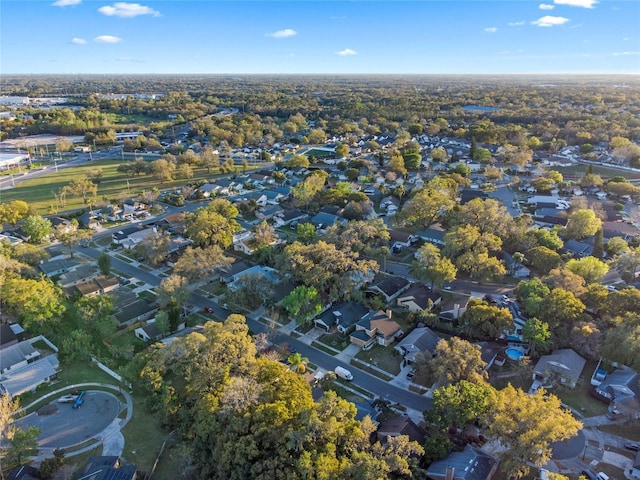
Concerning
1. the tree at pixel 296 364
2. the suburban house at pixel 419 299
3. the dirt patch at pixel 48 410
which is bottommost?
the dirt patch at pixel 48 410

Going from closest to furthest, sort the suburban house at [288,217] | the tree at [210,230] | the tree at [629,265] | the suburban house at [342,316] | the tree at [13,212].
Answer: the suburban house at [342,316], the tree at [629,265], the tree at [210,230], the tree at [13,212], the suburban house at [288,217]

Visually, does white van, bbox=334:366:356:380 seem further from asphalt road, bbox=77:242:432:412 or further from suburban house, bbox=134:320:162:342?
suburban house, bbox=134:320:162:342

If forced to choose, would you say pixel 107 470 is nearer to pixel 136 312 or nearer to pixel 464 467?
pixel 136 312

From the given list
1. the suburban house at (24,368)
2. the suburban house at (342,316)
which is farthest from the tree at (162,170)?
the suburban house at (342,316)

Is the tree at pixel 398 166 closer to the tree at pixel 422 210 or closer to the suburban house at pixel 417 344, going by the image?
the tree at pixel 422 210

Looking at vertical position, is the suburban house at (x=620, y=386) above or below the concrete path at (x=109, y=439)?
Answer: above
